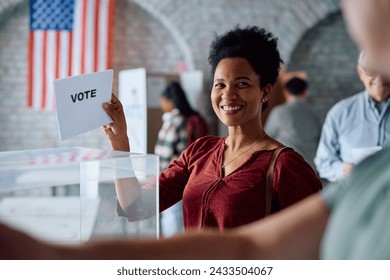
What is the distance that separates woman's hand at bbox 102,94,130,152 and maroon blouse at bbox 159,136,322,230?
0.69 ft

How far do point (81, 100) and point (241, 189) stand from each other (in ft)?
1.46

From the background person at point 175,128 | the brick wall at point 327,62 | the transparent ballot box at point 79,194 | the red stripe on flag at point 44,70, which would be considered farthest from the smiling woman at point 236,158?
the brick wall at point 327,62

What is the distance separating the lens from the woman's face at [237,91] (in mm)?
1530

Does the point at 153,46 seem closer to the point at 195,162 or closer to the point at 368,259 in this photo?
the point at 195,162

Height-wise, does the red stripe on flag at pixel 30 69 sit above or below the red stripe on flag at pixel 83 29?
below

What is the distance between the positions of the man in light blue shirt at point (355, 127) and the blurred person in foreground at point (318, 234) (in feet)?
6.79

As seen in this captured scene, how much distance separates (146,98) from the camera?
15.5ft

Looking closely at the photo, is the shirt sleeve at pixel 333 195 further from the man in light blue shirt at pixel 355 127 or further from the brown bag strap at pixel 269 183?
the man in light blue shirt at pixel 355 127

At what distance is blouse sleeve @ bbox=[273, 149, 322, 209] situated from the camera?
1392 mm

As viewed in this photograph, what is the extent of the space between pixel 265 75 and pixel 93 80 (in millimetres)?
491

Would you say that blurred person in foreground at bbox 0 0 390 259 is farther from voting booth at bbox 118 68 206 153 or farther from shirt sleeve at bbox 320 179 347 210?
voting booth at bbox 118 68 206 153

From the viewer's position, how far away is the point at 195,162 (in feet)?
Result: 5.26

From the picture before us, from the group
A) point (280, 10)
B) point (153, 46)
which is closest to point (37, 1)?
point (153, 46)

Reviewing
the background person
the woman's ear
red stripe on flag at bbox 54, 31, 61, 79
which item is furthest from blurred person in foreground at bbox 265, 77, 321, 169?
the woman's ear
